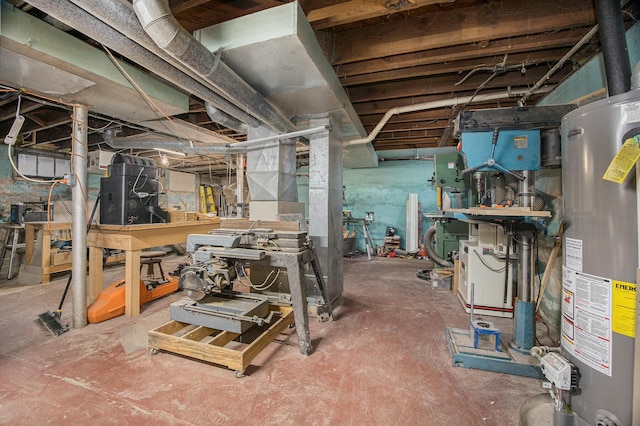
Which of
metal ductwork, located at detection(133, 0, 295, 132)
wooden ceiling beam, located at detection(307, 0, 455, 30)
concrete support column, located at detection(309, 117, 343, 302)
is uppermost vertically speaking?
wooden ceiling beam, located at detection(307, 0, 455, 30)

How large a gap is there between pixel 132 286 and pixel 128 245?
1.38 feet

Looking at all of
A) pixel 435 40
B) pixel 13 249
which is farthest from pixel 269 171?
pixel 13 249

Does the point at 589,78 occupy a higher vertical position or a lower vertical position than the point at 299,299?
higher

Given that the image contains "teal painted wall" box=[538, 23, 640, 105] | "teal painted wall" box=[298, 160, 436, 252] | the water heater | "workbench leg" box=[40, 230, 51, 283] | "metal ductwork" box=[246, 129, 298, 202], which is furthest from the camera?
"teal painted wall" box=[298, 160, 436, 252]

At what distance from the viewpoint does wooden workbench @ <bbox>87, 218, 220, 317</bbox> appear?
2.53 meters

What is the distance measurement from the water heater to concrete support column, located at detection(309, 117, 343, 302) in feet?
6.32

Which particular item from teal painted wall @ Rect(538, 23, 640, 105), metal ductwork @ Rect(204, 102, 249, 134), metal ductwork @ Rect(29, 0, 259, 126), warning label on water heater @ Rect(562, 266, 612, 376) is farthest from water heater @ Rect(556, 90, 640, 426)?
metal ductwork @ Rect(204, 102, 249, 134)

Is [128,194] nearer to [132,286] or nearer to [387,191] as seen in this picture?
[132,286]

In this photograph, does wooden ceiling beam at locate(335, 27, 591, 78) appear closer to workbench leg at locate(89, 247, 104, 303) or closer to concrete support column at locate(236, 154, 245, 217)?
concrete support column at locate(236, 154, 245, 217)

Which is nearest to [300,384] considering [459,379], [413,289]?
[459,379]

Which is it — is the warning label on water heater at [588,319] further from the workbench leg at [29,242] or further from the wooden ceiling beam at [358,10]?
the workbench leg at [29,242]

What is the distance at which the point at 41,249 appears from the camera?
3.70 metres

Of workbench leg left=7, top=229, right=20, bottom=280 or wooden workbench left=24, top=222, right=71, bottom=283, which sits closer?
wooden workbench left=24, top=222, right=71, bottom=283

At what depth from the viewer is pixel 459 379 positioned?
65.1 inches
